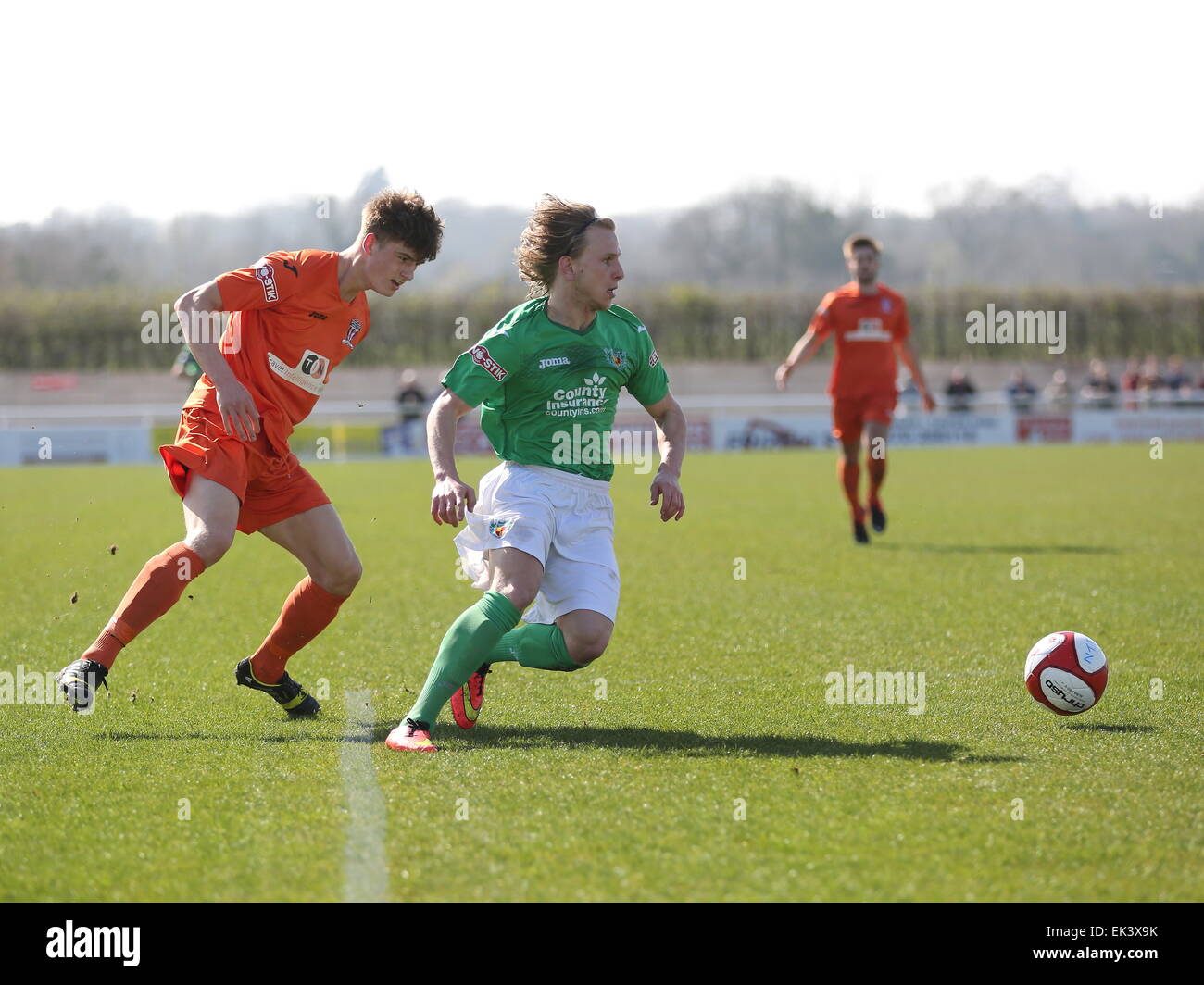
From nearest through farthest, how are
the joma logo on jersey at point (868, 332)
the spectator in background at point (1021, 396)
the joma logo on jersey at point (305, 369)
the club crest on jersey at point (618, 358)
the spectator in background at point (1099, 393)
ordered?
1. the club crest on jersey at point (618, 358)
2. the joma logo on jersey at point (305, 369)
3. the joma logo on jersey at point (868, 332)
4. the spectator in background at point (1021, 396)
5. the spectator in background at point (1099, 393)

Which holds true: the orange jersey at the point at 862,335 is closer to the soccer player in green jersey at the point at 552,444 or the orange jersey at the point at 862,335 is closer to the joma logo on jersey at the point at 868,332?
the joma logo on jersey at the point at 868,332

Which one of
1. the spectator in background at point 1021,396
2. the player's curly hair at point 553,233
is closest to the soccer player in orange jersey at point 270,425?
the player's curly hair at point 553,233

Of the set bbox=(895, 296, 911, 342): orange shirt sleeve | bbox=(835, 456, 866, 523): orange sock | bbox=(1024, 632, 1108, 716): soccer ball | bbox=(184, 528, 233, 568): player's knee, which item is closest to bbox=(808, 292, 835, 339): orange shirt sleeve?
bbox=(895, 296, 911, 342): orange shirt sleeve

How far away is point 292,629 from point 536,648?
111cm

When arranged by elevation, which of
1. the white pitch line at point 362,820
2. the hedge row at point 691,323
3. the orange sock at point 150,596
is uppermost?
the hedge row at point 691,323

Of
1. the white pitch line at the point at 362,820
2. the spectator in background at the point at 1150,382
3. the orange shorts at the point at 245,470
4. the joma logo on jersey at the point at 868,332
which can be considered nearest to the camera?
the white pitch line at the point at 362,820

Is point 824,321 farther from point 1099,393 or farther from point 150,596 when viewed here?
point 1099,393

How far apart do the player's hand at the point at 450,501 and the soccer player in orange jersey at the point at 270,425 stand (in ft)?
2.75

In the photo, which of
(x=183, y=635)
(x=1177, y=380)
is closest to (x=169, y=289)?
(x=1177, y=380)

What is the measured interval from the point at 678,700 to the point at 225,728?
6.20 ft

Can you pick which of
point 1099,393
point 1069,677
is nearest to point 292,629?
point 1069,677

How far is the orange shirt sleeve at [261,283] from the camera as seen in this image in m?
4.92

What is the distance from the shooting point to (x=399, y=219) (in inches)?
199

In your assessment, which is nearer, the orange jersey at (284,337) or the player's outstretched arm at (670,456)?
the player's outstretched arm at (670,456)
